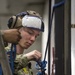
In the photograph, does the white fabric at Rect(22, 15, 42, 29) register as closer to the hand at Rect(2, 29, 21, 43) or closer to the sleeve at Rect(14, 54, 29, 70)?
the sleeve at Rect(14, 54, 29, 70)

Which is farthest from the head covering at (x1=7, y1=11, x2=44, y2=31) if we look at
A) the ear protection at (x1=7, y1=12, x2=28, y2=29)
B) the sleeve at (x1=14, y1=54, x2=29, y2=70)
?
the sleeve at (x1=14, y1=54, x2=29, y2=70)

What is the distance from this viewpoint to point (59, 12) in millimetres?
785

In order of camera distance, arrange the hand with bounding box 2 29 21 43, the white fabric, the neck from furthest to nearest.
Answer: the neck → the white fabric → the hand with bounding box 2 29 21 43

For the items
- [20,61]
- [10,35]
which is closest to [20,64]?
[20,61]

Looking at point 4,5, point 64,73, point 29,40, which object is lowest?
point 64,73

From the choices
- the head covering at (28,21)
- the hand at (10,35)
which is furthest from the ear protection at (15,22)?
the hand at (10,35)

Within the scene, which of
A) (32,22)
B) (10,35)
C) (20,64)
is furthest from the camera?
(20,64)

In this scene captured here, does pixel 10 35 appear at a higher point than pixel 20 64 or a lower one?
higher

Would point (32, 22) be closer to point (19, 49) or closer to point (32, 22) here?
point (32, 22)

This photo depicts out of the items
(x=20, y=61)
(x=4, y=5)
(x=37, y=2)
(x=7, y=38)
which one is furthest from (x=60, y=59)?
(x=37, y=2)

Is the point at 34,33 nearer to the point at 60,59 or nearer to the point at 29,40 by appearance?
the point at 29,40

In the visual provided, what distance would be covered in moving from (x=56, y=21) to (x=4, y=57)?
1.38ft

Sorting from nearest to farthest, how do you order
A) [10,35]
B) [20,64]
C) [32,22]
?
[10,35]
[32,22]
[20,64]

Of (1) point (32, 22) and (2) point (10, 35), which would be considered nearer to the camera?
(2) point (10, 35)
